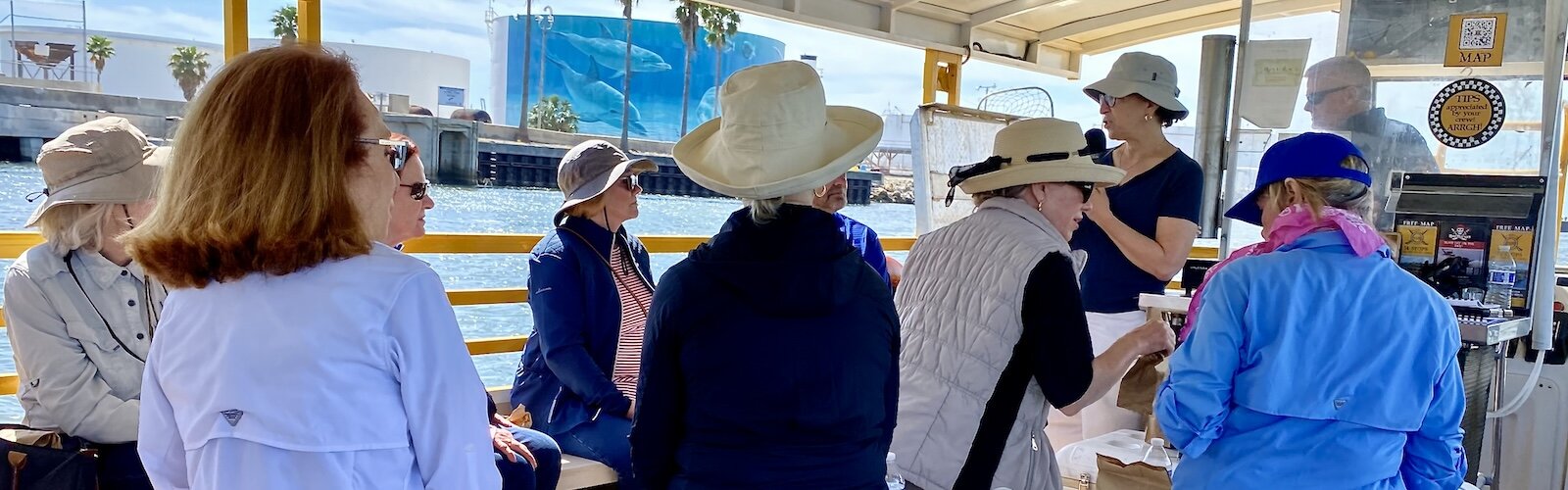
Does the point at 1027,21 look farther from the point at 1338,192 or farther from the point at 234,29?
the point at 234,29

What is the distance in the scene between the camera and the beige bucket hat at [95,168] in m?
2.43

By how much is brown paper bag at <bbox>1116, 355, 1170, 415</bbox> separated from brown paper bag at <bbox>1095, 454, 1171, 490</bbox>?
26 centimetres

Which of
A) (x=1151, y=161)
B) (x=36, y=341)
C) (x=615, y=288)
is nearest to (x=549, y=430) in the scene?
(x=615, y=288)

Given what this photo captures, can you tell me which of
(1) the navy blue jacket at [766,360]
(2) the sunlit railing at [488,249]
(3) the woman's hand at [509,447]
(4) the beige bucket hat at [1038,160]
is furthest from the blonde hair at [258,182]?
(2) the sunlit railing at [488,249]

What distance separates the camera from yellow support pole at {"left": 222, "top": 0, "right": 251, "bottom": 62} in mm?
3498

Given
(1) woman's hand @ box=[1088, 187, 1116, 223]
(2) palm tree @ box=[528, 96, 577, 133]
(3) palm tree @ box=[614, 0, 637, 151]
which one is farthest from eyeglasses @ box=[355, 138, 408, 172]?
(2) palm tree @ box=[528, 96, 577, 133]

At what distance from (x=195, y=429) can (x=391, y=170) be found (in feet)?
1.39

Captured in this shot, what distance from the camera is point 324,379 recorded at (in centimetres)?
123

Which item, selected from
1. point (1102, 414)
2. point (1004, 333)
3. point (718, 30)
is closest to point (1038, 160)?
point (1004, 333)

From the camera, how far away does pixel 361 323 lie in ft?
4.04

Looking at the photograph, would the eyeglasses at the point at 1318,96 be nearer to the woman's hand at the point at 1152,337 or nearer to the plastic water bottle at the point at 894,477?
the woman's hand at the point at 1152,337

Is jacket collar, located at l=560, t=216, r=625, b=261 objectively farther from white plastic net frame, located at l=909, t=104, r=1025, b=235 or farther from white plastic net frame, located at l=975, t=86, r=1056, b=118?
white plastic net frame, located at l=975, t=86, r=1056, b=118

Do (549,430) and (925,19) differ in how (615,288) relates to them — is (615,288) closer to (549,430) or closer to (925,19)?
(549,430)

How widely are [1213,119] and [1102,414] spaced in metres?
1.92
